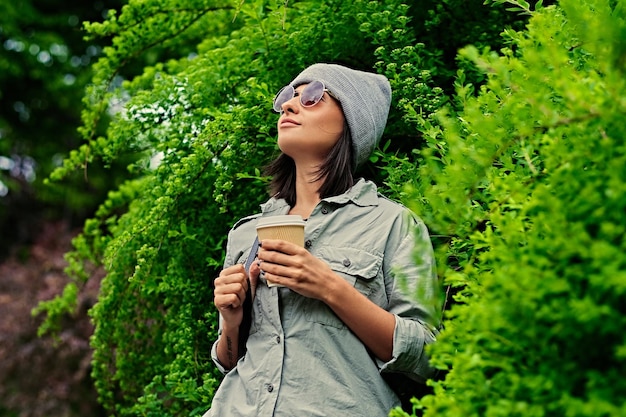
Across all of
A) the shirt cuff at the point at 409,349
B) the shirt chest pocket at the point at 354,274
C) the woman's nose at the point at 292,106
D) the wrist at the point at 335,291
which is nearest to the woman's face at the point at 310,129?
the woman's nose at the point at 292,106

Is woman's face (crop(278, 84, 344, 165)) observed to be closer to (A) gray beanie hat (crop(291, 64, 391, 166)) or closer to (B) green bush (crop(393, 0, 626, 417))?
(A) gray beanie hat (crop(291, 64, 391, 166))

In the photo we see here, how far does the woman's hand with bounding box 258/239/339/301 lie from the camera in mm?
1850

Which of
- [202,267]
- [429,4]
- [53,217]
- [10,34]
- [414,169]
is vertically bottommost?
[53,217]

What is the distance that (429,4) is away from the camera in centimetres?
294

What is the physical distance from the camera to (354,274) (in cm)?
199

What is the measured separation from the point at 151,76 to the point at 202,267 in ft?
3.95

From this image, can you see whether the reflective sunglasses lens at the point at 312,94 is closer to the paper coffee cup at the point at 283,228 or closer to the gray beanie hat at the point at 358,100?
the gray beanie hat at the point at 358,100

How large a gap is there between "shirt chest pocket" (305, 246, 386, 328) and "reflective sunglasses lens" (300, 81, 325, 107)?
46 cm

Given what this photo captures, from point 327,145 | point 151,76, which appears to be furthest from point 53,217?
point 327,145

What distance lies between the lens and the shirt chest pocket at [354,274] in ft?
6.45

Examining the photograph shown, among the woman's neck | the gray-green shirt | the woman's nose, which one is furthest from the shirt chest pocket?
the woman's nose

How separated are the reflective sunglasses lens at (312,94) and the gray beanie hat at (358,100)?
0.8 inches

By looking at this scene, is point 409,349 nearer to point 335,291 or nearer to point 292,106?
point 335,291

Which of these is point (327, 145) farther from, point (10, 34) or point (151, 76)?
point (10, 34)
